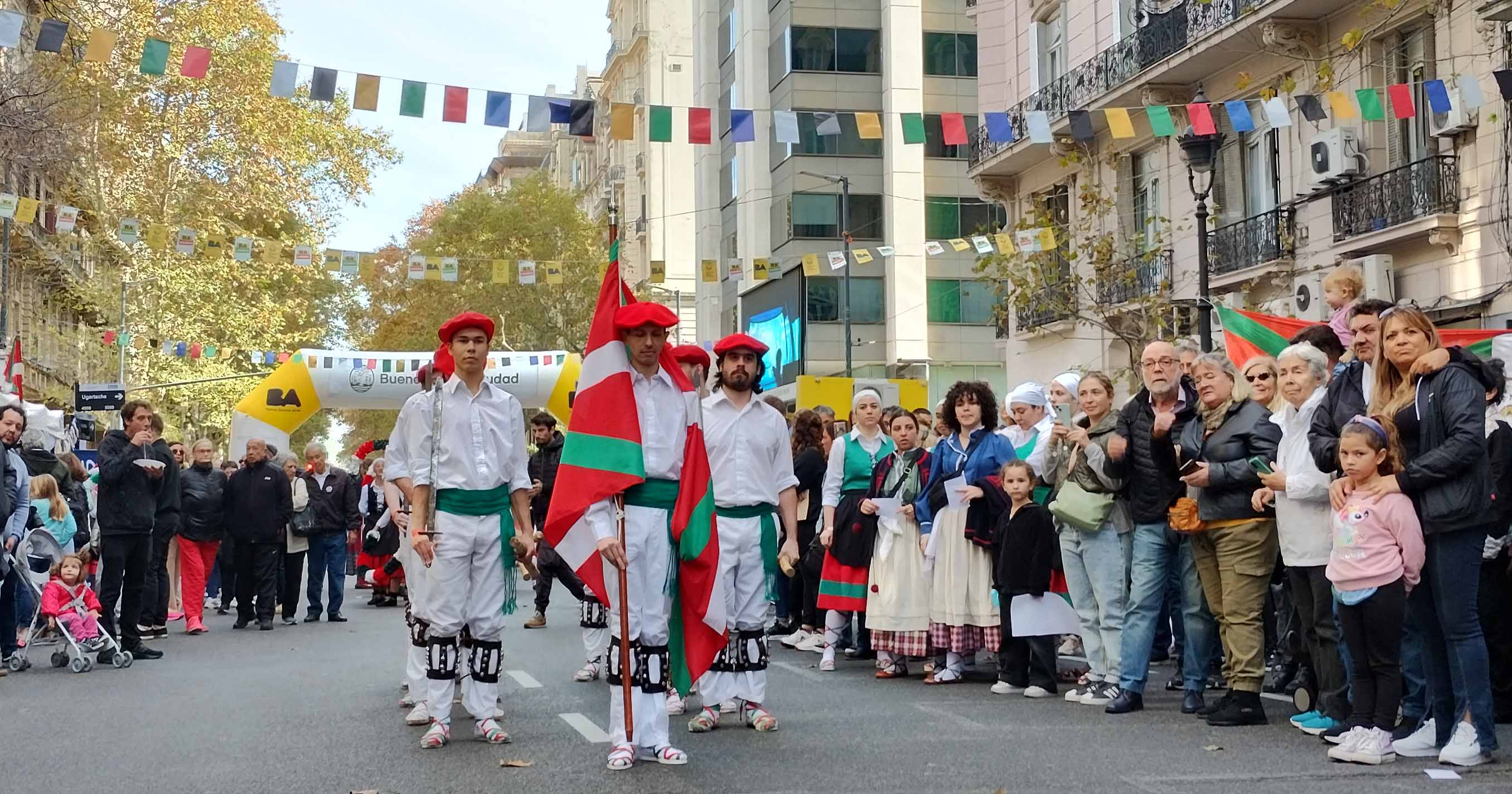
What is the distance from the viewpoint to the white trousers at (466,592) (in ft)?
28.0

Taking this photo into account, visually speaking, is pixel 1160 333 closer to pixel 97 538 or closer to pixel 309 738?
pixel 97 538

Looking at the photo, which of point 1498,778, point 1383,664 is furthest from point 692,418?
point 1498,778

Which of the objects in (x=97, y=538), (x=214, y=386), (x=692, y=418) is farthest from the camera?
(x=214, y=386)

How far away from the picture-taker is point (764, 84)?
171 feet

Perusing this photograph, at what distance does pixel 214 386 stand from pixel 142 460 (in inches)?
1376

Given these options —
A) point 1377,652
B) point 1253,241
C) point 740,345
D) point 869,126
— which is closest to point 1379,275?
point 1253,241

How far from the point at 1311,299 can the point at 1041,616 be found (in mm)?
14201

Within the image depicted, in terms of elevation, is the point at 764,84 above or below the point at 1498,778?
above

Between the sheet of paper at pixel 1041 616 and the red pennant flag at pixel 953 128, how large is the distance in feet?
24.1

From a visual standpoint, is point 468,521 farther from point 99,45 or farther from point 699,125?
point 699,125

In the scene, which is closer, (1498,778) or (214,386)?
(1498,778)

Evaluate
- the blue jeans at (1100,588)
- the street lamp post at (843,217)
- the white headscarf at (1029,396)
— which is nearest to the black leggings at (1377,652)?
the blue jeans at (1100,588)

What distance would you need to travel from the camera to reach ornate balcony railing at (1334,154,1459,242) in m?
21.1

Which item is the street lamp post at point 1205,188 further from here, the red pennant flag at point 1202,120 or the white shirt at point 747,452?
the white shirt at point 747,452
